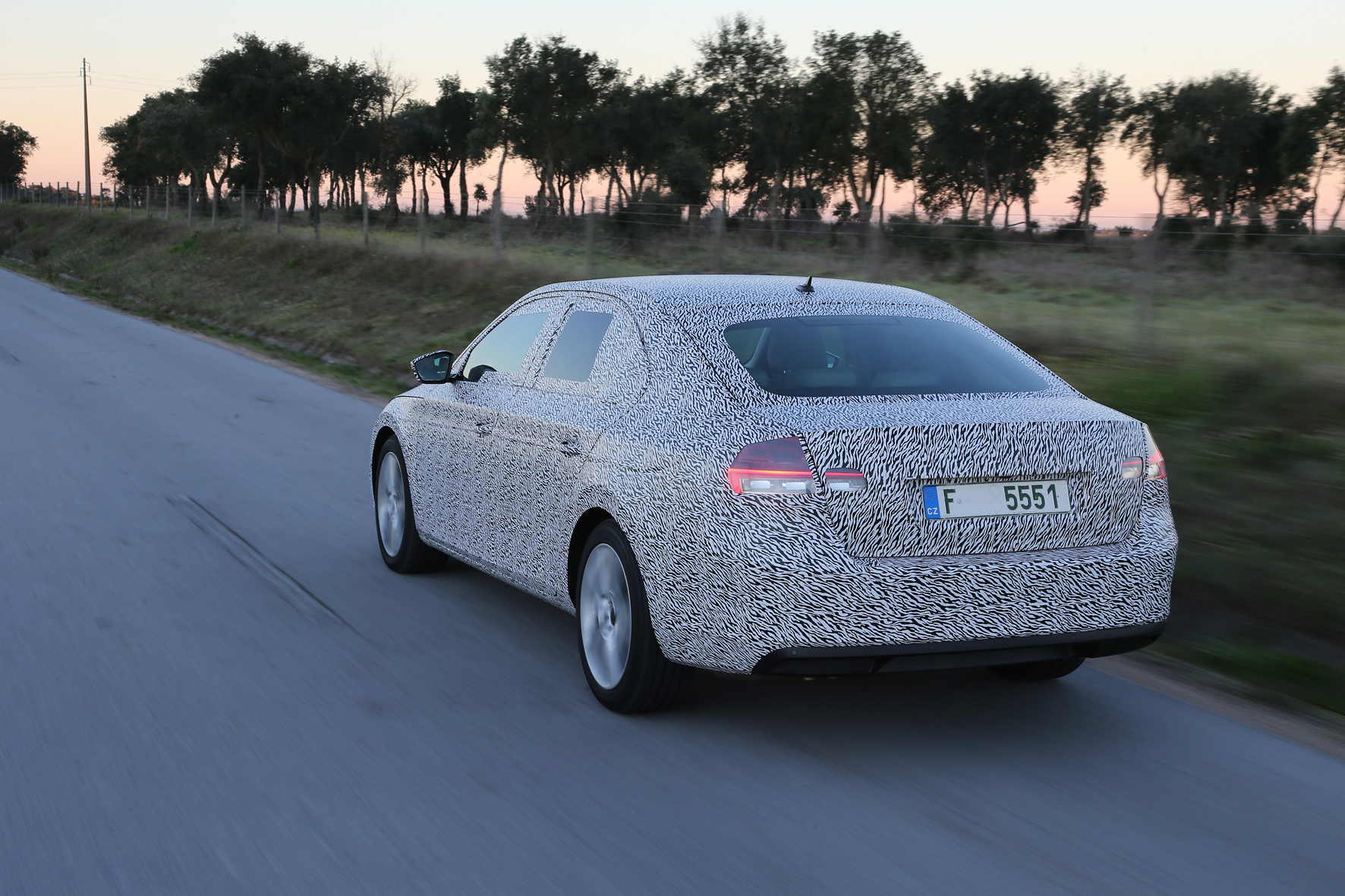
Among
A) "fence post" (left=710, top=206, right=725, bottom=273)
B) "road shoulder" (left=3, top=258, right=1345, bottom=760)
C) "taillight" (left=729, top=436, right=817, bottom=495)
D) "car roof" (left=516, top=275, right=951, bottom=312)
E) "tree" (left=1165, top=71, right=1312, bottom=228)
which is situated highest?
"tree" (left=1165, top=71, right=1312, bottom=228)

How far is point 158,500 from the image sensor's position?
8.83 m

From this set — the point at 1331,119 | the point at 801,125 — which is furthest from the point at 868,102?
the point at 1331,119

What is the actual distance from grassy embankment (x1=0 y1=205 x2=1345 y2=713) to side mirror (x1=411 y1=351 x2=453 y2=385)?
11.6ft

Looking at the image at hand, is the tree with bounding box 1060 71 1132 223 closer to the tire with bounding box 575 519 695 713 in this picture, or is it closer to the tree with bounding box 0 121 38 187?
the tire with bounding box 575 519 695 713

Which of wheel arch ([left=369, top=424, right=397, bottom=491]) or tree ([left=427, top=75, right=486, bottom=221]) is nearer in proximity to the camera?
wheel arch ([left=369, top=424, right=397, bottom=491])

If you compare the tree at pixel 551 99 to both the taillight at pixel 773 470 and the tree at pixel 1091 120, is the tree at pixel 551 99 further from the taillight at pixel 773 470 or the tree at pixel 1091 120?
the taillight at pixel 773 470

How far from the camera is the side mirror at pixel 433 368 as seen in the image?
646cm

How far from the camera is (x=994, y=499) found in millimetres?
4164

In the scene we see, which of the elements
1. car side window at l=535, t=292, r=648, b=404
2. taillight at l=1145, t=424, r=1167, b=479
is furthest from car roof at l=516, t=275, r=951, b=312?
taillight at l=1145, t=424, r=1167, b=479

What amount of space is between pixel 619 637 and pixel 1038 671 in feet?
5.40

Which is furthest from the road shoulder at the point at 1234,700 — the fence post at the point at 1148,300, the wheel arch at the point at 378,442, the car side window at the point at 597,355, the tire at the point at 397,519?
the fence post at the point at 1148,300

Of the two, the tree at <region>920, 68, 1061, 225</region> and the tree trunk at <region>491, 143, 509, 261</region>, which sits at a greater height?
the tree at <region>920, 68, 1061, 225</region>

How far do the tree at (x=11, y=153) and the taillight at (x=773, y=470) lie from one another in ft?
491

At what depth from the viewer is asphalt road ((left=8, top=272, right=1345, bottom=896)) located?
11.4ft
